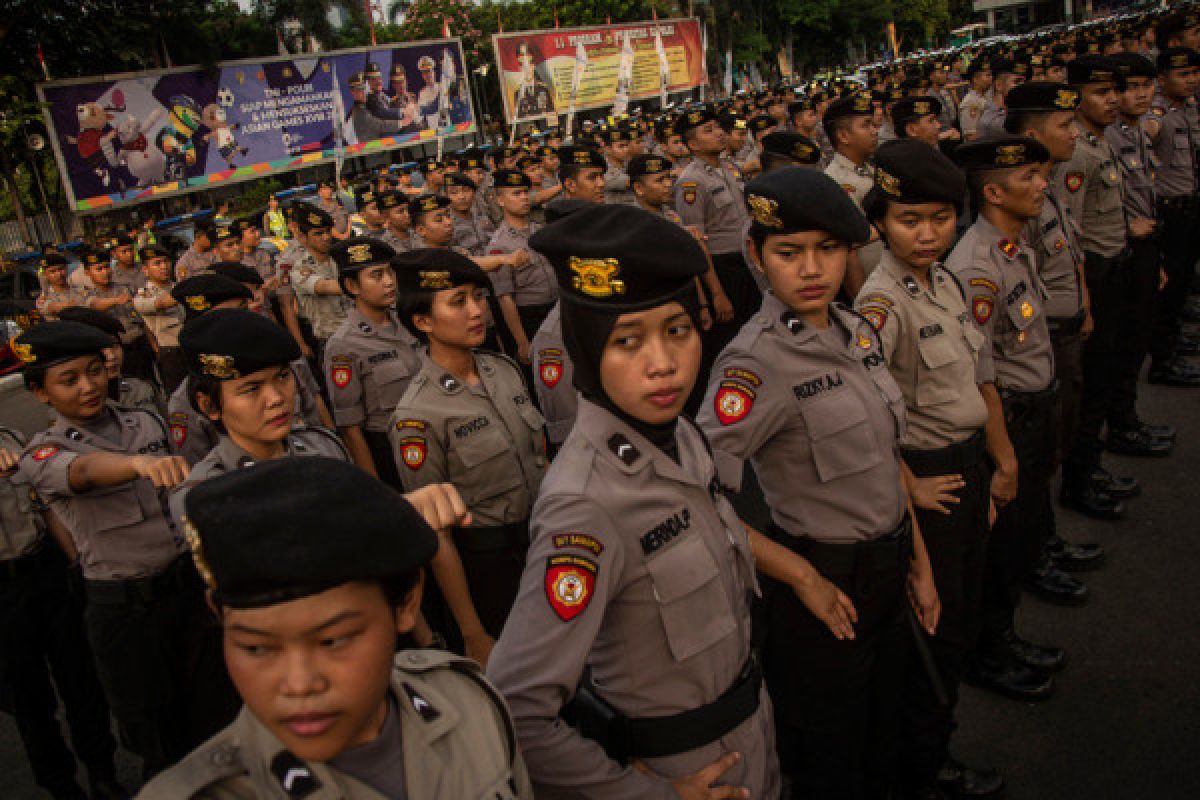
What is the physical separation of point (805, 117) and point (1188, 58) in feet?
19.0

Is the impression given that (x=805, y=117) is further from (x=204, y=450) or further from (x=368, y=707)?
(x=368, y=707)

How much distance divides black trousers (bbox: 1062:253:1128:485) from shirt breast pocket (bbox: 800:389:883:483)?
298cm

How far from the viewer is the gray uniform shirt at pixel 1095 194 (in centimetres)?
505

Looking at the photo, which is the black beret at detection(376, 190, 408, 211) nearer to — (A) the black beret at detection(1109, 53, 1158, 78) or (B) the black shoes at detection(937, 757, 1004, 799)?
(A) the black beret at detection(1109, 53, 1158, 78)

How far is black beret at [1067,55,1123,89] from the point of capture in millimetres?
5078

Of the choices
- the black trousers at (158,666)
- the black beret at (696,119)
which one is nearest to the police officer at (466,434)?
the black trousers at (158,666)

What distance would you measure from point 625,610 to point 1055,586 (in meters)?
3.25

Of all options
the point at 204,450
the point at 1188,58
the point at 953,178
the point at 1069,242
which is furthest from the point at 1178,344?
the point at 204,450

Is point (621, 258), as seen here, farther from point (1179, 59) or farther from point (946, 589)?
point (1179, 59)

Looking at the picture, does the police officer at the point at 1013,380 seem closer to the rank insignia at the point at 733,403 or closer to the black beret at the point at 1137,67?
the rank insignia at the point at 733,403

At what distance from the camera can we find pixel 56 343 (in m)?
3.21

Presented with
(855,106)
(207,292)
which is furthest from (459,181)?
(207,292)

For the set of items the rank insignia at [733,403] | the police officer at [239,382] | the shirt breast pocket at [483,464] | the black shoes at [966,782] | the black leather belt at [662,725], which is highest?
the police officer at [239,382]

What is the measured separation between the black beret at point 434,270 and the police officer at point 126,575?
4.18 feet
